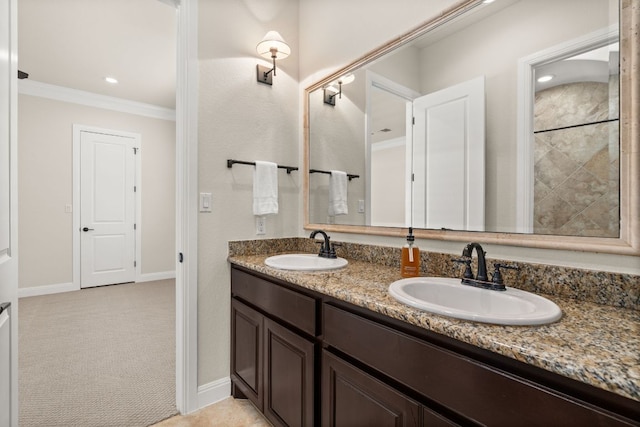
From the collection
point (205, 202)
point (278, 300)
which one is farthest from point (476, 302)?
point (205, 202)

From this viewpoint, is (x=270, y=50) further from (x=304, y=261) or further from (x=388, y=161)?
(x=304, y=261)

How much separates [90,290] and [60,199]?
1.29m

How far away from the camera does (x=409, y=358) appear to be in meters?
0.89

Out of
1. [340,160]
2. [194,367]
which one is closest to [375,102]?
[340,160]

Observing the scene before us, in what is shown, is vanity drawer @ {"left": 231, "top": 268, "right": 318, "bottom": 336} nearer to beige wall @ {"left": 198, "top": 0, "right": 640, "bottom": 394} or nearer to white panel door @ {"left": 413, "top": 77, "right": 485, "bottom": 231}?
beige wall @ {"left": 198, "top": 0, "right": 640, "bottom": 394}

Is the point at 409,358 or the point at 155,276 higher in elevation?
the point at 409,358

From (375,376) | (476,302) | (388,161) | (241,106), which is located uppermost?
(241,106)

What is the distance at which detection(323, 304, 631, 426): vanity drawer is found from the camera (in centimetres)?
62

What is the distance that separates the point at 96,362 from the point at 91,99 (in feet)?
12.1

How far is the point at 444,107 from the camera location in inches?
56.2

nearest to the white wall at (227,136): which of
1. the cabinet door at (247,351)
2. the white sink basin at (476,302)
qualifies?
the cabinet door at (247,351)

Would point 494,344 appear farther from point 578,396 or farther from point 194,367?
point 194,367

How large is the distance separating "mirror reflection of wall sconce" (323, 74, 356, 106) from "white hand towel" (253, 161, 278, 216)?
1.86ft

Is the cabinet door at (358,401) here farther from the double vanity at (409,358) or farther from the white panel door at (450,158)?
the white panel door at (450,158)
